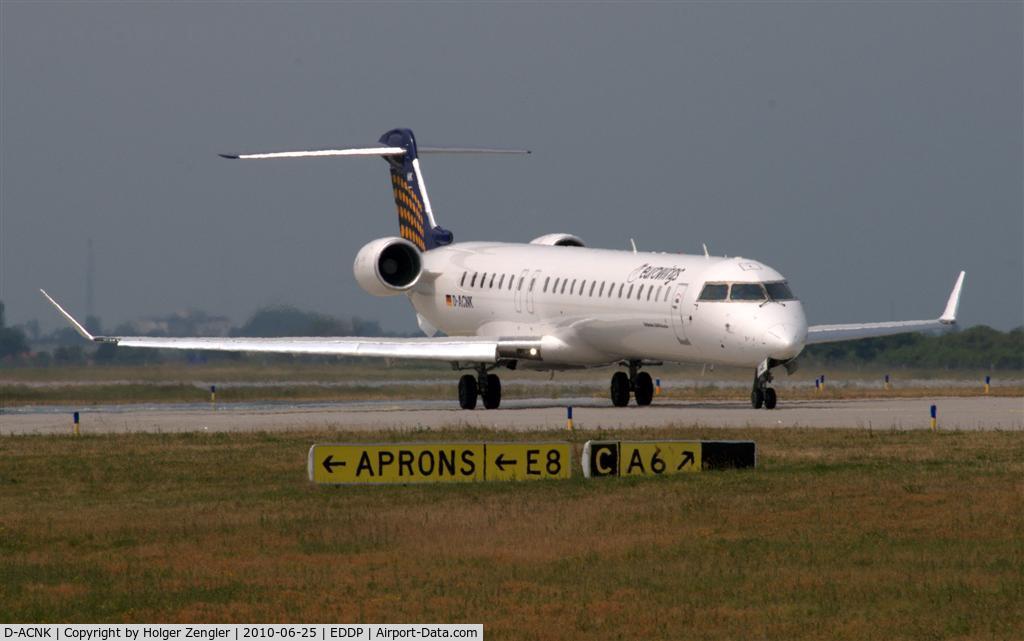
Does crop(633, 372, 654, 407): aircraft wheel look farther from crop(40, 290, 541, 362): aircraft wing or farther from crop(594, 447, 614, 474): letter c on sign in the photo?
crop(594, 447, 614, 474): letter c on sign

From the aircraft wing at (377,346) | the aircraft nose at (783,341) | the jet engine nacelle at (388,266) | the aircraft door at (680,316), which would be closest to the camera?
the aircraft nose at (783,341)

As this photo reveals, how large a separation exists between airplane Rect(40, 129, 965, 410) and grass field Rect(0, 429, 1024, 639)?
1134 cm

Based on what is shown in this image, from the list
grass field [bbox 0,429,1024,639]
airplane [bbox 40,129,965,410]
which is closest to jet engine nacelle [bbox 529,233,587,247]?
airplane [bbox 40,129,965,410]

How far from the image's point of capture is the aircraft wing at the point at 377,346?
39.0 m

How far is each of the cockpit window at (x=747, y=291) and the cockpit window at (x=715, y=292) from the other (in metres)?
0.16

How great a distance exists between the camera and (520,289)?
41.8 meters

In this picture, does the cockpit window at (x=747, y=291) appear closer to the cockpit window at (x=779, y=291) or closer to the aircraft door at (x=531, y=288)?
the cockpit window at (x=779, y=291)

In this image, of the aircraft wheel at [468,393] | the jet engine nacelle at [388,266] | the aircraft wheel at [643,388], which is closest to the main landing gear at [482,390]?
the aircraft wheel at [468,393]

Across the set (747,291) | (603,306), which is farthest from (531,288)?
(747,291)

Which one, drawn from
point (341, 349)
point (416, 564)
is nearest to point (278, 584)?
point (416, 564)

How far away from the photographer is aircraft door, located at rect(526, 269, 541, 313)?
136 ft

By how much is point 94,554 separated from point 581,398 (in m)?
30.7

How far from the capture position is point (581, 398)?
46719 millimetres

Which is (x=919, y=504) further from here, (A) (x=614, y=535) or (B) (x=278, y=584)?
(B) (x=278, y=584)
